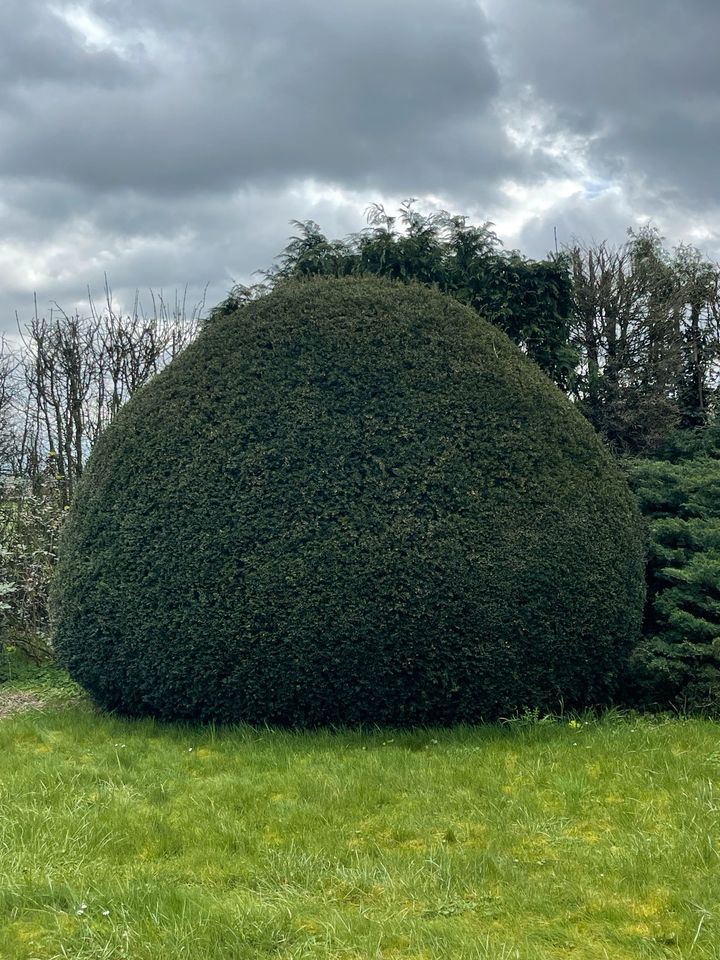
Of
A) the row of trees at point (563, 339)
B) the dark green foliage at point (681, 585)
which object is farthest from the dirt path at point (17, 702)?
the dark green foliage at point (681, 585)

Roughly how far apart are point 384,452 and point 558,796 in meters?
2.36

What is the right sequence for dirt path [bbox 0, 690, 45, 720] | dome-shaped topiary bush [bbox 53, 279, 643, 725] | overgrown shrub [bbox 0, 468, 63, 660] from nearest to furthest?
dome-shaped topiary bush [bbox 53, 279, 643, 725], dirt path [bbox 0, 690, 45, 720], overgrown shrub [bbox 0, 468, 63, 660]

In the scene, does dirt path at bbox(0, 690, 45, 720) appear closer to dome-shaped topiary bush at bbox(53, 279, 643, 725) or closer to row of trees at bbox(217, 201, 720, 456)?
dome-shaped topiary bush at bbox(53, 279, 643, 725)

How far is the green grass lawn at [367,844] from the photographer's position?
3.22 metres

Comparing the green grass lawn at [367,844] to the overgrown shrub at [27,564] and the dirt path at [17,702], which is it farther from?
the overgrown shrub at [27,564]

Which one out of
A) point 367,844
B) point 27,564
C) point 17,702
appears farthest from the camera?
point 27,564

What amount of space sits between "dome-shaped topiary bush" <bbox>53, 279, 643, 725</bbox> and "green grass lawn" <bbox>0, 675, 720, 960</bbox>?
35 cm

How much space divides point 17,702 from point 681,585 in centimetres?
573

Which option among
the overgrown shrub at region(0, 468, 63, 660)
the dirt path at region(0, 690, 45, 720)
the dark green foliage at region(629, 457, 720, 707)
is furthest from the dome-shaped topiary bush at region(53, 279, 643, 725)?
the overgrown shrub at region(0, 468, 63, 660)

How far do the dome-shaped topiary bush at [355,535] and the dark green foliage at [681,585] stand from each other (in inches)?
13.0

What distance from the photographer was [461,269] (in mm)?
8484

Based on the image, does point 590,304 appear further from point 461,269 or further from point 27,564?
point 27,564

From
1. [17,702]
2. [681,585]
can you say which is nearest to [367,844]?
[681,585]

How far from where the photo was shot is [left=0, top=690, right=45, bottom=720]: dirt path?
7.42 m
